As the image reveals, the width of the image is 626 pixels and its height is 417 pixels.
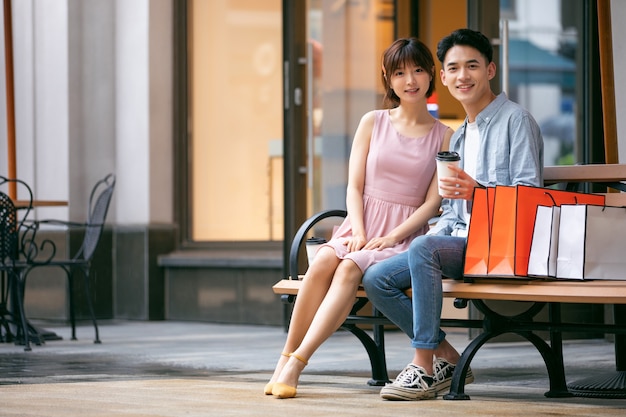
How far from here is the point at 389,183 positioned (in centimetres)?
451

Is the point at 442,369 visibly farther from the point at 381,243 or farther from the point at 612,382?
the point at 612,382

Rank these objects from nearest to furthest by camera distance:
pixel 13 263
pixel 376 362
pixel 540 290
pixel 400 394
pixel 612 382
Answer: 1. pixel 540 290
2. pixel 400 394
3. pixel 612 382
4. pixel 376 362
5. pixel 13 263

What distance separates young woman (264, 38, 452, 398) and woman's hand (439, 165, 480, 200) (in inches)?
15.9

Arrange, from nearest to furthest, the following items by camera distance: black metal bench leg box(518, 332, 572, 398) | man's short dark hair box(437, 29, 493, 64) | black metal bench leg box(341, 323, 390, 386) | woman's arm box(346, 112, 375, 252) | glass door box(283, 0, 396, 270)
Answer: black metal bench leg box(518, 332, 572, 398)
man's short dark hair box(437, 29, 493, 64)
woman's arm box(346, 112, 375, 252)
black metal bench leg box(341, 323, 390, 386)
glass door box(283, 0, 396, 270)

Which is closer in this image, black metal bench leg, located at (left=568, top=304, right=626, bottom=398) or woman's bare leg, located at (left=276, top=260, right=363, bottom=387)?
woman's bare leg, located at (left=276, top=260, right=363, bottom=387)

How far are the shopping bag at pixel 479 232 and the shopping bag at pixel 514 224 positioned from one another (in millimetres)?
20

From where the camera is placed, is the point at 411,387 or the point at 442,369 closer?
the point at 411,387

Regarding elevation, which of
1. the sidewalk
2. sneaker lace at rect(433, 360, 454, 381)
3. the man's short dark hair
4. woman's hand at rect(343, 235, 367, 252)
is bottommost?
the sidewalk

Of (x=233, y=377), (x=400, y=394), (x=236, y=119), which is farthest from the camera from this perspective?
(x=236, y=119)

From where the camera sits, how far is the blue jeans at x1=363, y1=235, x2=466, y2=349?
402 centimetres

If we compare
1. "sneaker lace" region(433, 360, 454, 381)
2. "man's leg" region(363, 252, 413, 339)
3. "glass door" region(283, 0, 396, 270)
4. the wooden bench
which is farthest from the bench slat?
"glass door" region(283, 0, 396, 270)

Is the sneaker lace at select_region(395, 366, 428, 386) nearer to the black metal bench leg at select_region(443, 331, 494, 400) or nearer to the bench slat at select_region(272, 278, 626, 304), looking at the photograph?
the black metal bench leg at select_region(443, 331, 494, 400)

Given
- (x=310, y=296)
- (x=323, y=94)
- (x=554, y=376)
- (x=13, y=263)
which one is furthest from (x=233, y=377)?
(x=323, y=94)

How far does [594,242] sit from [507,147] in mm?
478
